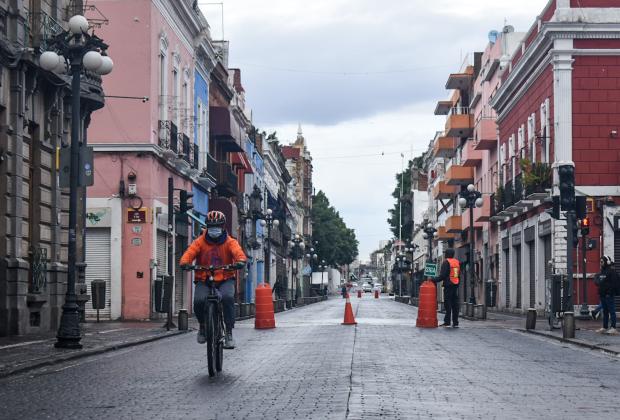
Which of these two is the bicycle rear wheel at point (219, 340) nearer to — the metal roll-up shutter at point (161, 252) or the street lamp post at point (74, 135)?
the street lamp post at point (74, 135)

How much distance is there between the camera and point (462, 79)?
69.8m

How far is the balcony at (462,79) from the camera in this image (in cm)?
6894

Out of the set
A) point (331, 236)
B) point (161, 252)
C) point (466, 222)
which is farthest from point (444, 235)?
point (331, 236)

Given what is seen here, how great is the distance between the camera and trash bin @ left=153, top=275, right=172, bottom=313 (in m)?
26.5

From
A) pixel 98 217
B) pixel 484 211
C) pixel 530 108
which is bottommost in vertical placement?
pixel 98 217

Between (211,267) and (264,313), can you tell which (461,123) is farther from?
(211,267)

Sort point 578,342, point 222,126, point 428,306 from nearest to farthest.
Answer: point 578,342, point 428,306, point 222,126

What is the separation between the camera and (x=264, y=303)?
25.7 metres

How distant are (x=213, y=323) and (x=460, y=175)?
5532 centimetres

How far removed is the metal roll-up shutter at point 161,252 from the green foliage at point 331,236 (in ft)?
323

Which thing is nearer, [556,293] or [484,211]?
[556,293]

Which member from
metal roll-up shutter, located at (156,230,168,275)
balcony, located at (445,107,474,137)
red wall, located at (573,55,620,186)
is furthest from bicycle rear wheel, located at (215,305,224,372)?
balcony, located at (445,107,474,137)

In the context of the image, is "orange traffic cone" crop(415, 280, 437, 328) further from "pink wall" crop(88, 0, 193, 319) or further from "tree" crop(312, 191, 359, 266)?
"tree" crop(312, 191, 359, 266)

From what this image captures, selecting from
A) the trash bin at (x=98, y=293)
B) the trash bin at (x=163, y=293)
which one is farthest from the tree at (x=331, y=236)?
the trash bin at (x=163, y=293)
